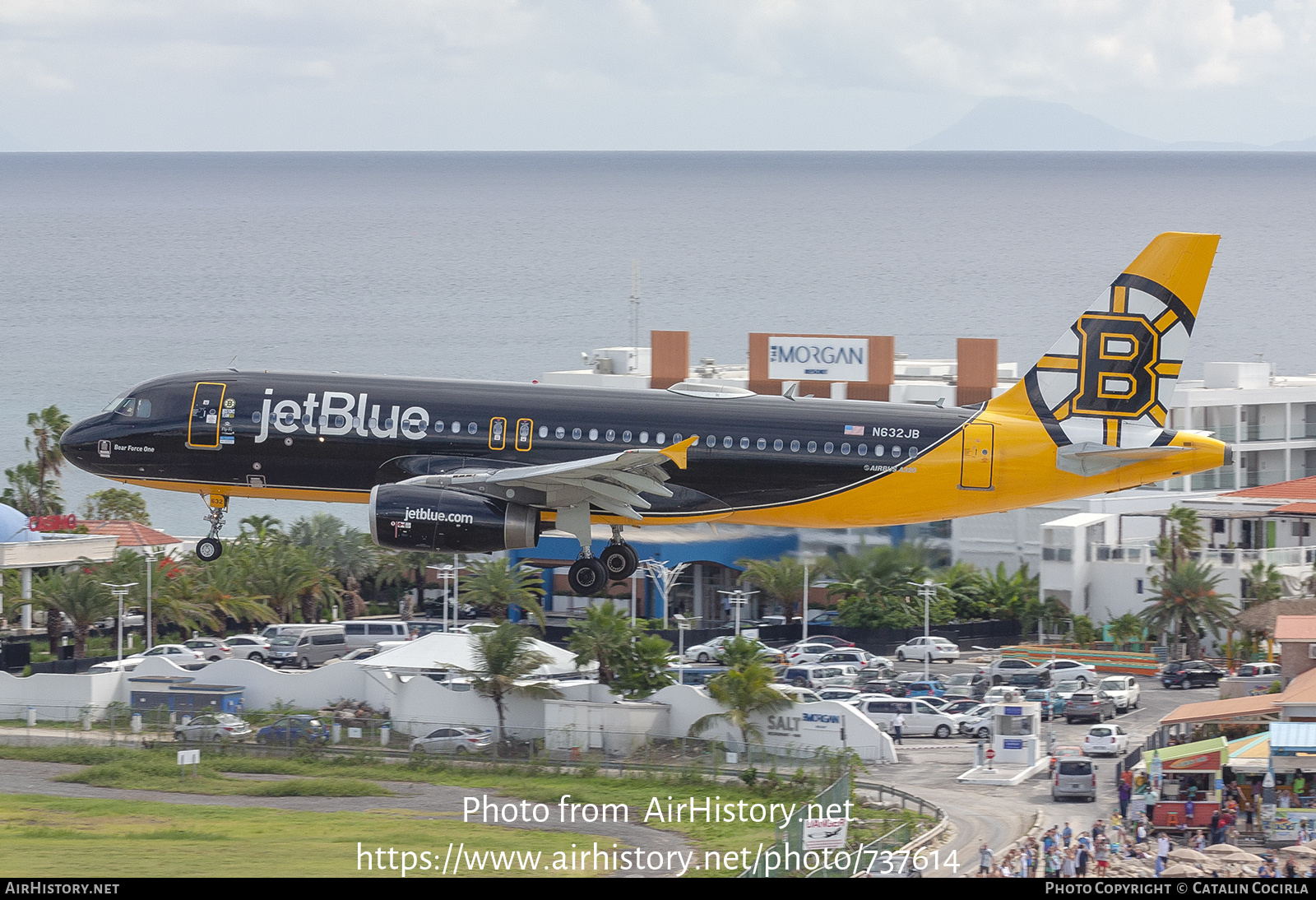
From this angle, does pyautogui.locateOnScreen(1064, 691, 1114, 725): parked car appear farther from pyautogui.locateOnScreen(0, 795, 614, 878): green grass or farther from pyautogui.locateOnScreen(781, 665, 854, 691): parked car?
pyautogui.locateOnScreen(0, 795, 614, 878): green grass

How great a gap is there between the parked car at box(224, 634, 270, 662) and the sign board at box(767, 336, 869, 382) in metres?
39.5

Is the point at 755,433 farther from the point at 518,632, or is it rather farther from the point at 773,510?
the point at 518,632

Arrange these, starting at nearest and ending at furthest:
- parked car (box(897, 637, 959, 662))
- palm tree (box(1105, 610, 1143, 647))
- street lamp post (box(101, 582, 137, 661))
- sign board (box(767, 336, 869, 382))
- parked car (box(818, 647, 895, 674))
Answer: parked car (box(818, 647, 895, 674))
street lamp post (box(101, 582, 137, 661))
parked car (box(897, 637, 959, 662))
palm tree (box(1105, 610, 1143, 647))
sign board (box(767, 336, 869, 382))

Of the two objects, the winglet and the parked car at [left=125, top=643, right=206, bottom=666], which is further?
the parked car at [left=125, top=643, right=206, bottom=666]

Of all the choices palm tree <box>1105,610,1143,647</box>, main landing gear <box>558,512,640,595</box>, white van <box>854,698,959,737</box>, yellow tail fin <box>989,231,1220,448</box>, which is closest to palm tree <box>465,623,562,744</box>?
white van <box>854,698,959,737</box>

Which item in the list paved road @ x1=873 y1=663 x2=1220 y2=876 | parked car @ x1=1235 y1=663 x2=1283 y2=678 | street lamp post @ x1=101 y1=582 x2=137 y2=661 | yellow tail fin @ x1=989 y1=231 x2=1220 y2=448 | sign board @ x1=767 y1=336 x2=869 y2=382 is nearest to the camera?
yellow tail fin @ x1=989 y1=231 x2=1220 y2=448

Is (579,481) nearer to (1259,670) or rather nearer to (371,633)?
(1259,670)

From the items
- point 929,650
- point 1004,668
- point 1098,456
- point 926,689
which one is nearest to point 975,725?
point 926,689

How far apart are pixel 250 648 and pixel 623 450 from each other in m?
50.3

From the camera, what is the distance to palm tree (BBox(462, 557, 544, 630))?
92188 mm

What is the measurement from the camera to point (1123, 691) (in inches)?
3063

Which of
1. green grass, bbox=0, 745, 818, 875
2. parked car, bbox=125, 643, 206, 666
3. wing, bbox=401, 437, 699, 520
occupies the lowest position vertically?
green grass, bbox=0, 745, 818, 875

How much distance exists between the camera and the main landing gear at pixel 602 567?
4503 centimetres

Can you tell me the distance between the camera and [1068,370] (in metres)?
46.7
